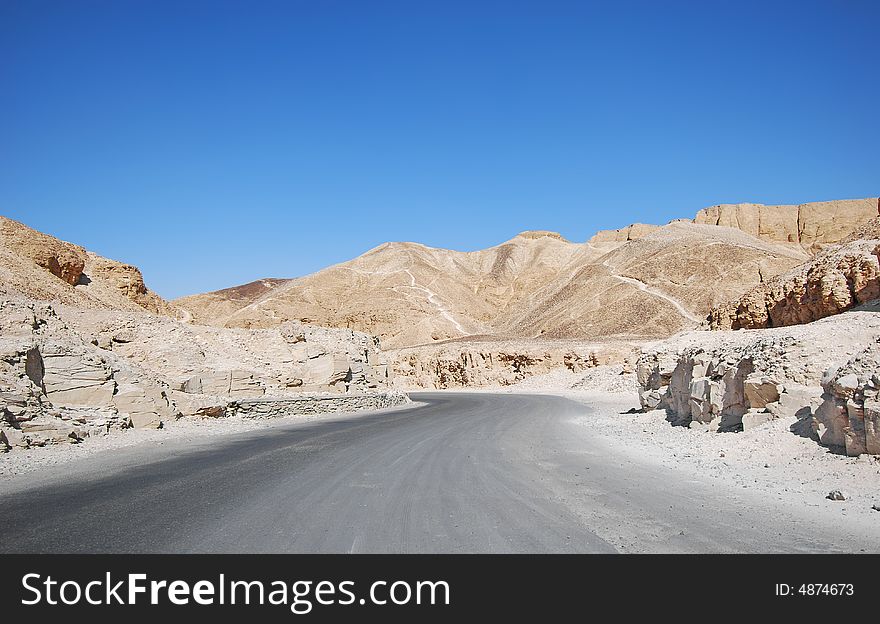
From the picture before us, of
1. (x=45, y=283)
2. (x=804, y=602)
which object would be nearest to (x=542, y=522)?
(x=804, y=602)

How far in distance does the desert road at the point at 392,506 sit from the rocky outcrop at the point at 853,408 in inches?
71.6

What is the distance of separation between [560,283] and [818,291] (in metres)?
72.6

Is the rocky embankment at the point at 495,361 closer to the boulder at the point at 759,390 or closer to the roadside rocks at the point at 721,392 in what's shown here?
the roadside rocks at the point at 721,392

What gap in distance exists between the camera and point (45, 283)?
2898cm

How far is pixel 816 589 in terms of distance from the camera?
450 cm

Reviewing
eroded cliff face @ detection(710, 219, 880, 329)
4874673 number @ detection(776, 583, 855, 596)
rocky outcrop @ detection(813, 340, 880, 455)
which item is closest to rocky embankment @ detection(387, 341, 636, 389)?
eroded cliff face @ detection(710, 219, 880, 329)

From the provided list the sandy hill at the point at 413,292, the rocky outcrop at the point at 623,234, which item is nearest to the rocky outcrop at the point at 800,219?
the rocky outcrop at the point at 623,234

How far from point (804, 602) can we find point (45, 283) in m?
33.9

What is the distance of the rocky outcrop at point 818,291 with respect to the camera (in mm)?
24359

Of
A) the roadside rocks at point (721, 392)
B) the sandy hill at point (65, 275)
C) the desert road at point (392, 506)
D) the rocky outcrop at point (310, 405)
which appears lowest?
the rocky outcrop at point (310, 405)

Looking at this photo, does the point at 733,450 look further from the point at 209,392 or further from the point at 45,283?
the point at 45,283

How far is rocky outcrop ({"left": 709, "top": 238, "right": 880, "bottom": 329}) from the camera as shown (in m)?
24.4

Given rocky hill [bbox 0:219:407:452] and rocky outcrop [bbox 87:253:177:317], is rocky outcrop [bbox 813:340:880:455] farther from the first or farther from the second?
rocky outcrop [bbox 87:253:177:317]

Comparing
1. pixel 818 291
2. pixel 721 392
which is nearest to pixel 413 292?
pixel 818 291
